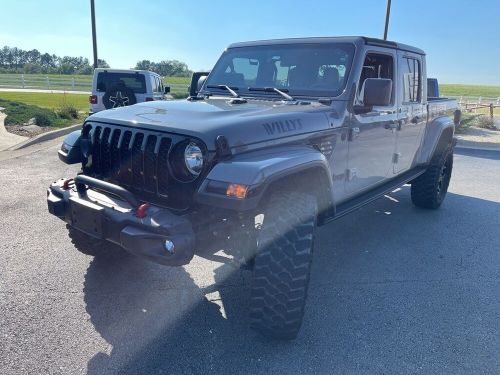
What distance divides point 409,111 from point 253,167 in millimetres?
2910

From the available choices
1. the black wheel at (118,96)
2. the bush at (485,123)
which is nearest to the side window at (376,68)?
the black wheel at (118,96)

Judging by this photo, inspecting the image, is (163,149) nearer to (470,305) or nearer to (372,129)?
(372,129)

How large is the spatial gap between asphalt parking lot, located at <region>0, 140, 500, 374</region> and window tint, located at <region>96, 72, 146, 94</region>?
6662 mm

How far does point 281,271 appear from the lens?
2646 millimetres

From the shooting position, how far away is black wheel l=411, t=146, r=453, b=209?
5.54 m

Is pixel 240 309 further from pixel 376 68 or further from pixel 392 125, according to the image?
pixel 376 68

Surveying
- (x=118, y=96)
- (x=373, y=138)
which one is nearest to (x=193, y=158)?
(x=373, y=138)

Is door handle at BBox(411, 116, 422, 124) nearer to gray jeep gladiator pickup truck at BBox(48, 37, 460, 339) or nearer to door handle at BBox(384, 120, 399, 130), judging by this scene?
door handle at BBox(384, 120, 399, 130)

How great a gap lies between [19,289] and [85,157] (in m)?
1.17

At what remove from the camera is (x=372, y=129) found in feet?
12.8

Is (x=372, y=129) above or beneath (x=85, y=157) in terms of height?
above

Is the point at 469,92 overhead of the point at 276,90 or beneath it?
overhead

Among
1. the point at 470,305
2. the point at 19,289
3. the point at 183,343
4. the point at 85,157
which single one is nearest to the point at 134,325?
the point at 183,343

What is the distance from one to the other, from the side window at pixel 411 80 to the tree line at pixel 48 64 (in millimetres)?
41112
